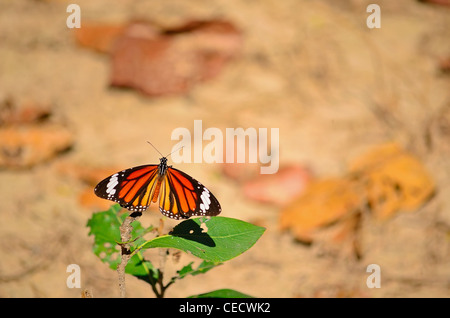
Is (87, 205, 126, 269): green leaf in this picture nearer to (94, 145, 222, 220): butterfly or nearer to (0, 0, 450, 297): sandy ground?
(94, 145, 222, 220): butterfly

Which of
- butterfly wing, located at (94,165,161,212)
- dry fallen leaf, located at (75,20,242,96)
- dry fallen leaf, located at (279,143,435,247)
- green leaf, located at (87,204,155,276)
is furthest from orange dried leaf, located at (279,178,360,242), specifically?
butterfly wing, located at (94,165,161,212)

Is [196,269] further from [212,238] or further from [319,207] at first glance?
[319,207]

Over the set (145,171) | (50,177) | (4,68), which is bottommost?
(145,171)

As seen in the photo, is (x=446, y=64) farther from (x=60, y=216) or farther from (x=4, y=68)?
(x=4, y=68)

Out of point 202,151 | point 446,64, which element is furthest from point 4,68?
point 446,64

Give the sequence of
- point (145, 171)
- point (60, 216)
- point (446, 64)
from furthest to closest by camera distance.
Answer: point (446, 64), point (60, 216), point (145, 171)

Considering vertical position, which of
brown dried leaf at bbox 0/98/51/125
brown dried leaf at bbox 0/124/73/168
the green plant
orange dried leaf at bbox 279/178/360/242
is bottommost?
the green plant
